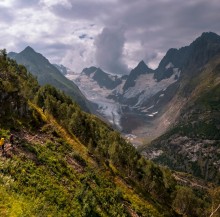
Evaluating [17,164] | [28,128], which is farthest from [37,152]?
[28,128]

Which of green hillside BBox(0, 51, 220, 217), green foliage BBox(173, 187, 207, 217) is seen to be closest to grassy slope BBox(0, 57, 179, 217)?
green hillside BBox(0, 51, 220, 217)

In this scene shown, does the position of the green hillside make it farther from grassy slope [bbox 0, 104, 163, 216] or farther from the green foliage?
the green foliage

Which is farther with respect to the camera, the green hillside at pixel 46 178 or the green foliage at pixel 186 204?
the green foliage at pixel 186 204

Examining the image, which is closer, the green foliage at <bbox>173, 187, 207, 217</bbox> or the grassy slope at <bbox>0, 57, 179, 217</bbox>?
the grassy slope at <bbox>0, 57, 179, 217</bbox>

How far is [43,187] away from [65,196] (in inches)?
141

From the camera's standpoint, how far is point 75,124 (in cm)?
13538

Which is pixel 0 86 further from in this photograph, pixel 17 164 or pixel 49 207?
pixel 49 207

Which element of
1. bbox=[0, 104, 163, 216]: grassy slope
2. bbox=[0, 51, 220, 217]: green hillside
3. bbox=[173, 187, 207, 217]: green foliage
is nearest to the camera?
bbox=[0, 104, 163, 216]: grassy slope

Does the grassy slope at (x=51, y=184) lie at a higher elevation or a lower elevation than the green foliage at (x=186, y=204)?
higher

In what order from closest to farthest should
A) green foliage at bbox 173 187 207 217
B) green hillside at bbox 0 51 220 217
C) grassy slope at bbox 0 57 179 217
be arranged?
grassy slope at bbox 0 57 179 217 → green hillside at bbox 0 51 220 217 → green foliage at bbox 173 187 207 217

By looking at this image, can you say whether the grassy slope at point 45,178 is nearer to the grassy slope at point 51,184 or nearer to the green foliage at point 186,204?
the grassy slope at point 51,184

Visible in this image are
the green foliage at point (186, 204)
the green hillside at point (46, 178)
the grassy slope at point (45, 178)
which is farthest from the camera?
the green foliage at point (186, 204)

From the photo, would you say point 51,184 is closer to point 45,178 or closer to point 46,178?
point 45,178

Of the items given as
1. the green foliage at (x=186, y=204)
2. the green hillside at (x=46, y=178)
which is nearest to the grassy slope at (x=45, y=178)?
the green hillside at (x=46, y=178)
